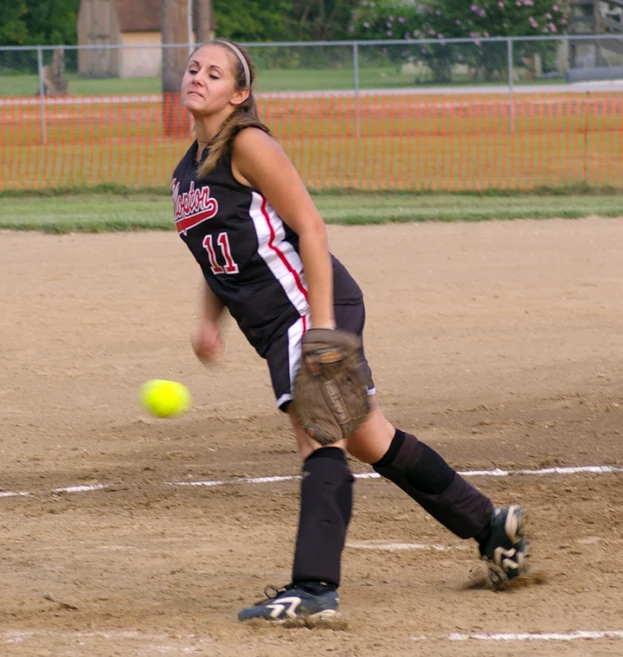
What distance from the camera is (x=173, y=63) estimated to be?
21.0m

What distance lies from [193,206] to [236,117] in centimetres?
29

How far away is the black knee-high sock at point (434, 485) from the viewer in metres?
3.91

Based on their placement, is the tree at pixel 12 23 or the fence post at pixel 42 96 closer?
the fence post at pixel 42 96

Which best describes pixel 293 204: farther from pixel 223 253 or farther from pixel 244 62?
pixel 244 62

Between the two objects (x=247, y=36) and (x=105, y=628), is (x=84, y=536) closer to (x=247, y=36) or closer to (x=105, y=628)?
(x=105, y=628)

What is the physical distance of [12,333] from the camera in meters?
8.27

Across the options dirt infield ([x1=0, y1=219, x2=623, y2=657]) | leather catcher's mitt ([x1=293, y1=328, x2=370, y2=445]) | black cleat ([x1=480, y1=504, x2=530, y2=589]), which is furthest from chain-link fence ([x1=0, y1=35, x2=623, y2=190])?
leather catcher's mitt ([x1=293, y1=328, x2=370, y2=445])

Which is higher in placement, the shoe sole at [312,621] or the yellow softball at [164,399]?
the yellow softball at [164,399]

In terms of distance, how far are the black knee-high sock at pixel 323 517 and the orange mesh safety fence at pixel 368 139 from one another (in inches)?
562

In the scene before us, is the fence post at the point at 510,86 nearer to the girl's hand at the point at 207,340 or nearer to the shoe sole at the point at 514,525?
the girl's hand at the point at 207,340

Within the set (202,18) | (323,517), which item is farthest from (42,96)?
(323,517)

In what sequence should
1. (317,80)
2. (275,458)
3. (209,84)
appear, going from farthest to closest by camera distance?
(317,80) → (275,458) → (209,84)

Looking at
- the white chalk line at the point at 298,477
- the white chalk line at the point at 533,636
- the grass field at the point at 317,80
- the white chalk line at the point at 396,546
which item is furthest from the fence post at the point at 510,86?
the white chalk line at the point at 533,636

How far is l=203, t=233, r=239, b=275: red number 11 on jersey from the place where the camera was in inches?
144
